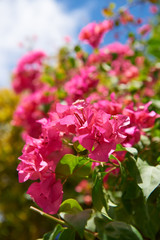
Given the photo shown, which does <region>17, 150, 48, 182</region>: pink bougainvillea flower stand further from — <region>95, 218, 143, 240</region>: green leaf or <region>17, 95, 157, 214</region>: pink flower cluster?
<region>95, 218, 143, 240</region>: green leaf

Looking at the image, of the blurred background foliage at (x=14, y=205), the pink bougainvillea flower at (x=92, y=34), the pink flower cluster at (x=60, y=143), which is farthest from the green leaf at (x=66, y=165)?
the blurred background foliage at (x=14, y=205)

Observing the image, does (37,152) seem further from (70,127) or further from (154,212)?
(154,212)

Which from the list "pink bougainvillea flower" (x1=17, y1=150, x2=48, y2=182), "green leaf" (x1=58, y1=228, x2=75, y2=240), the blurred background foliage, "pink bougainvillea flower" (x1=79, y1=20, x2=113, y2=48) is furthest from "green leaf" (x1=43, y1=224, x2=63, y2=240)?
the blurred background foliage

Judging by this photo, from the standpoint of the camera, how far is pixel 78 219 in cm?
55

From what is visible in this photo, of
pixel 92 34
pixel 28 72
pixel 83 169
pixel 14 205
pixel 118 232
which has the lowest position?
pixel 14 205

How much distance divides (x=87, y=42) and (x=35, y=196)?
121 centimetres

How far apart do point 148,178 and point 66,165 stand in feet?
0.60

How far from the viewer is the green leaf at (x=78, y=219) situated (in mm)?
525

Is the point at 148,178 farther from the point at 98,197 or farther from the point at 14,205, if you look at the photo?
the point at 14,205

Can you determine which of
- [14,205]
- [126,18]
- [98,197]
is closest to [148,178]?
[98,197]

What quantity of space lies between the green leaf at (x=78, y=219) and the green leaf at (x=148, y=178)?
0.45 ft

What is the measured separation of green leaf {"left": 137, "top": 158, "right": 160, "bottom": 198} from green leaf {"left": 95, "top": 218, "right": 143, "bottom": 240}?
0.08m

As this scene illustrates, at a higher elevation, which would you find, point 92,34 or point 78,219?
point 92,34

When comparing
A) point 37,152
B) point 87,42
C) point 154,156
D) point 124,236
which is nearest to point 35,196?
point 37,152
